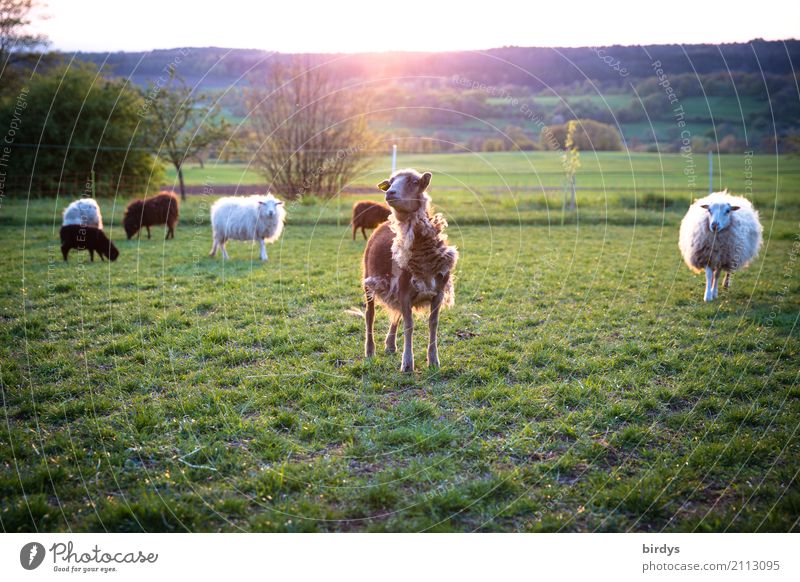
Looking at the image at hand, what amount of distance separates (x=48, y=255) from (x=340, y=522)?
14.8 m

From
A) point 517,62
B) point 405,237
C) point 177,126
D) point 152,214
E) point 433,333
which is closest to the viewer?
point 405,237

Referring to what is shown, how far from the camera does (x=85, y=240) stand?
49.0ft

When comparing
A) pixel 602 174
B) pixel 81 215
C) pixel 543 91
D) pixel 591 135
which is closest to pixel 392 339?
pixel 81 215

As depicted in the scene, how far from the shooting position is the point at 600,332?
353 inches

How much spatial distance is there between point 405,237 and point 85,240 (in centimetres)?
1177

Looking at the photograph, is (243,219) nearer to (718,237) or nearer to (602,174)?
(718,237)

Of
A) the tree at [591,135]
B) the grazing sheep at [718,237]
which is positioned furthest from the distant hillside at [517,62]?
the grazing sheep at [718,237]

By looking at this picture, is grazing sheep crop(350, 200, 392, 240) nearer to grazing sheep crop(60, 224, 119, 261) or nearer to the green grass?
grazing sheep crop(60, 224, 119, 261)

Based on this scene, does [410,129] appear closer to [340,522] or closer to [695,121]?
[695,121]

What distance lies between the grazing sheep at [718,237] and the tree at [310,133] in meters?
16.4

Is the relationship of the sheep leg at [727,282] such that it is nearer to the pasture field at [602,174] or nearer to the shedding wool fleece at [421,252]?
the shedding wool fleece at [421,252]

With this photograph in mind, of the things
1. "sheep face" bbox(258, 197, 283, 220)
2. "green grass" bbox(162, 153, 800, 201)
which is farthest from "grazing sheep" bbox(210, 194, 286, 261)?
"green grass" bbox(162, 153, 800, 201)

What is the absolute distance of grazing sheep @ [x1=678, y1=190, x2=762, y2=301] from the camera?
35.9 ft
